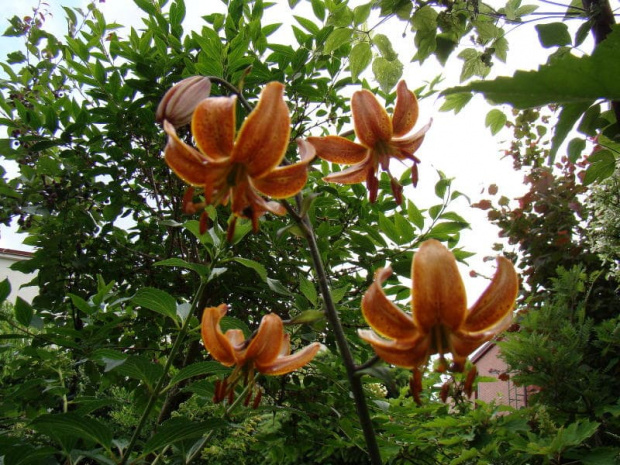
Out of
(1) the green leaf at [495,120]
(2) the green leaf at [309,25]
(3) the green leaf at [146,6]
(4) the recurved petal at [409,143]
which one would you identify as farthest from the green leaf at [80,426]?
(3) the green leaf at [146,6]

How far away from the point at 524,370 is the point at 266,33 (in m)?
1.72

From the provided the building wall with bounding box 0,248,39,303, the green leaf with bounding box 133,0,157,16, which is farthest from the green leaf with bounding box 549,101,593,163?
the building wall with bounding box 0,248,39,303

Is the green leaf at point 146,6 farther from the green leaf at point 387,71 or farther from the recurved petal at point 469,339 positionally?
the recurved petal at point 469,339

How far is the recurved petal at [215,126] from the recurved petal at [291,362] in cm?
27

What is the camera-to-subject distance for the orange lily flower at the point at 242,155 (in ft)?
1.70

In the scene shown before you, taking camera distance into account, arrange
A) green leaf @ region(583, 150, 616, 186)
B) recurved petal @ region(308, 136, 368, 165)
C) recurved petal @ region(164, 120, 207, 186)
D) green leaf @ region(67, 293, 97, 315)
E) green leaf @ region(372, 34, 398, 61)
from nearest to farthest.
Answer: recurved petal @ region(164, 120, 207, 186) → recurved petal @ region(308, 136, 368, 165) → green leaf @ region(583, 150, 616, 186) → green leaf @ region(372, 34, 398, 61) → green leaf @ region(67, 293, 97, 315)

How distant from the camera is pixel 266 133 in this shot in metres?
0.53

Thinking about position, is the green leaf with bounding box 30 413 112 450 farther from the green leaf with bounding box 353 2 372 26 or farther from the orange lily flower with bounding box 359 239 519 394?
the green leaf with bounding box 353 2 372 26

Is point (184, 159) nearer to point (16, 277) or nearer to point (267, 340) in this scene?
point (267, 340)

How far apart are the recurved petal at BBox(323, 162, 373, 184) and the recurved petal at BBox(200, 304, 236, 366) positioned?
251mm

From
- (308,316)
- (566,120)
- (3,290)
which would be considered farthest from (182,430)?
(566,120)

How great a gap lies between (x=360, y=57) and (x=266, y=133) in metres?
0.57

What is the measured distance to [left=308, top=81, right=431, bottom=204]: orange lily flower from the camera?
671 mm

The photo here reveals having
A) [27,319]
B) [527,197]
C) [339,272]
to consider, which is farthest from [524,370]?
[27,319]
